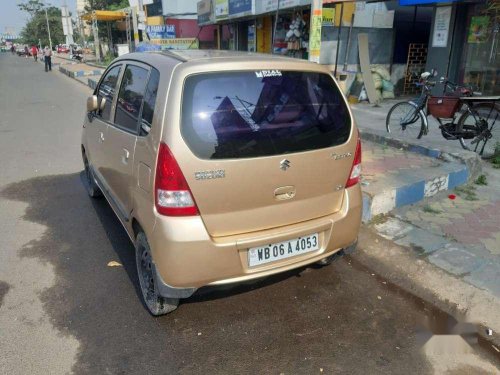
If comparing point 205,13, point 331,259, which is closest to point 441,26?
point 331,259

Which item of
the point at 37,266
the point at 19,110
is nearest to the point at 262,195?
the point at 37,266

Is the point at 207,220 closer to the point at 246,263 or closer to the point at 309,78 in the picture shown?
the point at 246,263

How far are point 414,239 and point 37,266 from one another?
343cm

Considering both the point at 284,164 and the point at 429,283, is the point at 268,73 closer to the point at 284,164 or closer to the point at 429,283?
the point at 284,164

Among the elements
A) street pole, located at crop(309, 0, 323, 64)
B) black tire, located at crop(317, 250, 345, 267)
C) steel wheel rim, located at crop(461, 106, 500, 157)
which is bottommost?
black tire, located at crop(317, 250, 345, 267)

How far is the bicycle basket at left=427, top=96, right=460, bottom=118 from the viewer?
619 centimetres

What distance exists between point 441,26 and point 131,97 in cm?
938

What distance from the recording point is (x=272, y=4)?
1291 cm

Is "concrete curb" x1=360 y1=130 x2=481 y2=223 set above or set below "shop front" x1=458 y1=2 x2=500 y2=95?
below

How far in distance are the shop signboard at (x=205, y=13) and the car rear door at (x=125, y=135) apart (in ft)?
52.2

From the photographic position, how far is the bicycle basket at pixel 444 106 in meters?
6.19

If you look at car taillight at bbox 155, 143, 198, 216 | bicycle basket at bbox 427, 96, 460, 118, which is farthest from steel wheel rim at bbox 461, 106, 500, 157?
car taillight at bbox 155, 143, 198, 216

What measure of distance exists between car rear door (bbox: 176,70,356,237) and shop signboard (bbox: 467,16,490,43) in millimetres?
8387

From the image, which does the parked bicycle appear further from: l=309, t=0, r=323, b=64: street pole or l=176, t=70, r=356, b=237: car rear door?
l=176, t=70, r=356, b=237: car rear door
